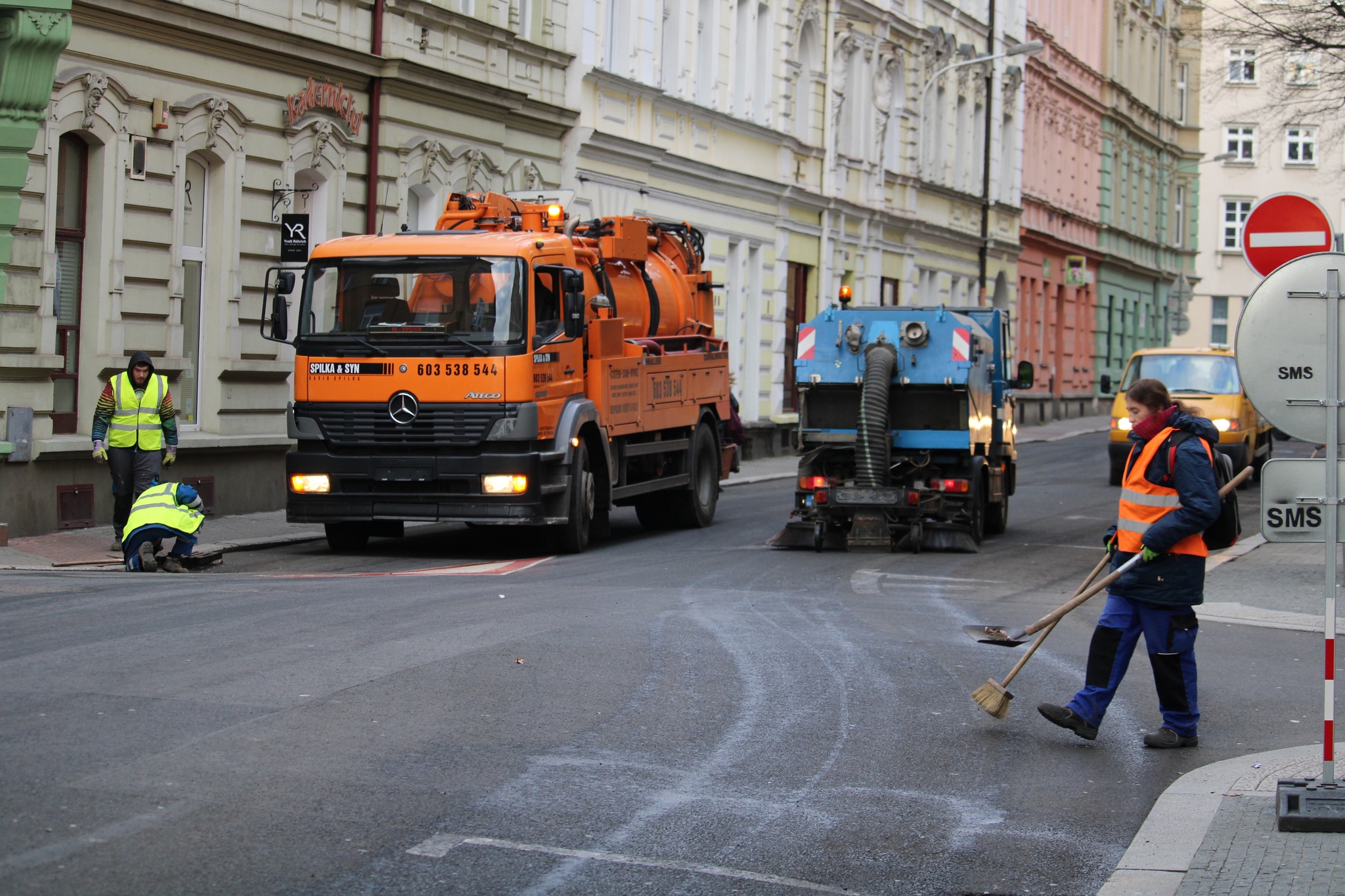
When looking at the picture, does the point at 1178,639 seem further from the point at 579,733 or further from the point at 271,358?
the point at 271,358

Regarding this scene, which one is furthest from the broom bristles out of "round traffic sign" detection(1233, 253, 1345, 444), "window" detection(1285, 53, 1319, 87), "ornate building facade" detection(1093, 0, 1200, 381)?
"ornate building facade" detection(1093, 0, 1200, 381)

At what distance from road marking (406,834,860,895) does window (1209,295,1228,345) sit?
71100mm

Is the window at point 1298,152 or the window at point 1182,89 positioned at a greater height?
the window at point 1182,89

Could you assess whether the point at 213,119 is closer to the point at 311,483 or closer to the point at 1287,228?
the point at 311,483

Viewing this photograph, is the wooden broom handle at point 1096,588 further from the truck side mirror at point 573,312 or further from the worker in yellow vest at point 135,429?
the worker in yellow vest at point 135,429

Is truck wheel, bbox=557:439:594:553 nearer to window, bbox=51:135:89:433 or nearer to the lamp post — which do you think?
window, bbox=51:135:89:433

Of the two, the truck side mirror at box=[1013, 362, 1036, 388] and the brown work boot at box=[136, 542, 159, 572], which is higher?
the truck side mirror at box=[1013, 362, 1036, 388]

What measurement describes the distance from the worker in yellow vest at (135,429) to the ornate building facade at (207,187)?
1.07 meters

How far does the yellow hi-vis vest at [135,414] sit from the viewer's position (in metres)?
14.8

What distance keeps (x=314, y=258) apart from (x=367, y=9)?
6.51 m

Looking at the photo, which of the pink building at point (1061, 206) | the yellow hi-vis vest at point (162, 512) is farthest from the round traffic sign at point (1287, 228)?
the pink building at point (1061, 206)

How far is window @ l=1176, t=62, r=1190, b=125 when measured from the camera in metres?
73.7

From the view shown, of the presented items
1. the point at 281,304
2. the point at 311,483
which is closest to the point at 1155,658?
the point at 311,483

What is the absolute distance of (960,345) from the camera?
54.6ft
